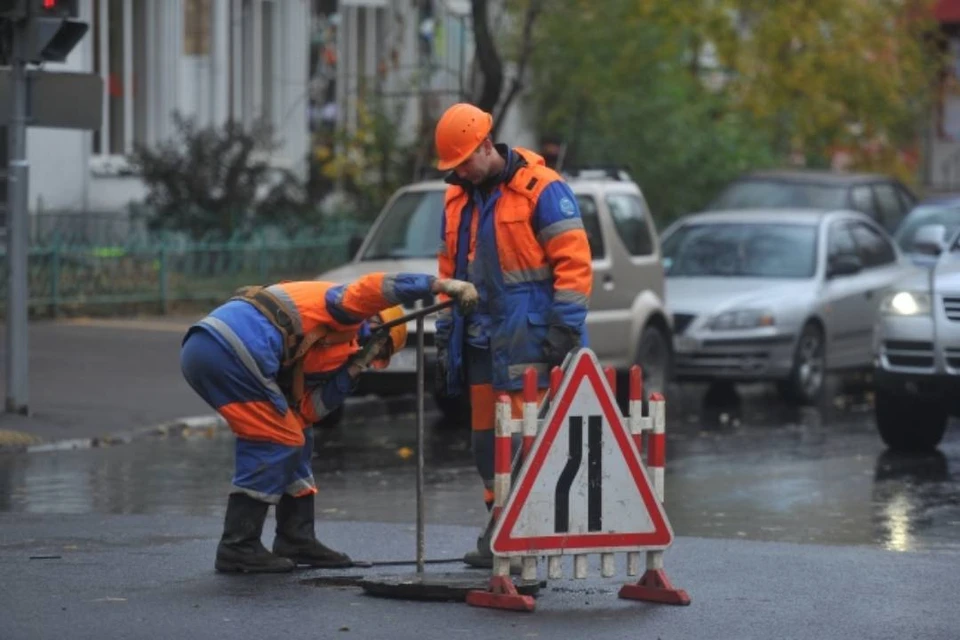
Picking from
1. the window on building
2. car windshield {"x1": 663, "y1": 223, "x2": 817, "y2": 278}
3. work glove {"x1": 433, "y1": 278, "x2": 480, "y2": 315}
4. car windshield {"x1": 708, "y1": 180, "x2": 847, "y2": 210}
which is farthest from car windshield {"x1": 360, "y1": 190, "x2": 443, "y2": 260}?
the window on building

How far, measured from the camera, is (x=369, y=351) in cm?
861

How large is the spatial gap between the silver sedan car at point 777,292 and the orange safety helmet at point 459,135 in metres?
8.68

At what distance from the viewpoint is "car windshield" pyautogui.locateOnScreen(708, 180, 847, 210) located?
2322cm

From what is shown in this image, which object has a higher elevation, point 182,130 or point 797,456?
point 182,130

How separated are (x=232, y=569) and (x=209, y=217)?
15.6 metres

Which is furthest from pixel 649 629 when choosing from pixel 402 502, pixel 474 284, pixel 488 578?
pixel 402 502

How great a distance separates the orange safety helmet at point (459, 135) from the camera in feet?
28.4

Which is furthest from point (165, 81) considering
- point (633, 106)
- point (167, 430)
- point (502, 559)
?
point (502, 559)

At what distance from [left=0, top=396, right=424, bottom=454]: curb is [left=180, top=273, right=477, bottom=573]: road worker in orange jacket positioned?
16.8 feet

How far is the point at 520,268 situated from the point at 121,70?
1720 centimetres

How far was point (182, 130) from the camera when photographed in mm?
24094

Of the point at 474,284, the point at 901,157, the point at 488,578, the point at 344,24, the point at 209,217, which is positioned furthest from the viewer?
the point at 901,157

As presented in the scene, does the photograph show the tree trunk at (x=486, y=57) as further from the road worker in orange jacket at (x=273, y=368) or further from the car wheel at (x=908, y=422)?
the road worker in orange jacket at (x=273, y=368)

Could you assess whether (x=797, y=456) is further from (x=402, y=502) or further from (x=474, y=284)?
(x=474, y=284)
